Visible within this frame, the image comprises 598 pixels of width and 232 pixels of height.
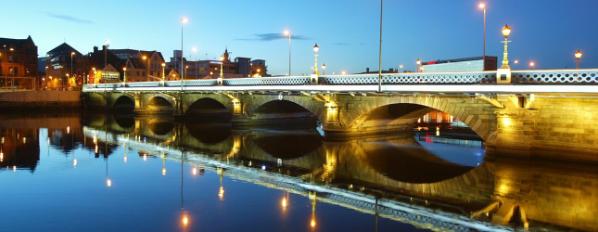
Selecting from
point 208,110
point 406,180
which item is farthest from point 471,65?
point 208,110

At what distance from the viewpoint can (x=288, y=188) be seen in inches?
701

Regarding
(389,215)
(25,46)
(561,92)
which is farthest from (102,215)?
(25,46)

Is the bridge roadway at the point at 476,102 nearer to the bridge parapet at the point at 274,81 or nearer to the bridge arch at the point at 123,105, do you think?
the bridge parapet at the point at 274,81

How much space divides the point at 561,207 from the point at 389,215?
6.15m

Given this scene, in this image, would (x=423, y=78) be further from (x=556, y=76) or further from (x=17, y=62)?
(x=17, y=62)

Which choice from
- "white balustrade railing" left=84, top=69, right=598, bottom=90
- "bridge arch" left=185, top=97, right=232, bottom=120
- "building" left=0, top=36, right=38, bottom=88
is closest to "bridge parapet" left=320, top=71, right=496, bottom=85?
"white balustrade railing" left=84, top=69, right=598, bottom=90

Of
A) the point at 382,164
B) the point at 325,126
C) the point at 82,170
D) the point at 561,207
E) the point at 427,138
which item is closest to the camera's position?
the point at 561,207

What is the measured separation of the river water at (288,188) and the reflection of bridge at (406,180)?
0.17 feet

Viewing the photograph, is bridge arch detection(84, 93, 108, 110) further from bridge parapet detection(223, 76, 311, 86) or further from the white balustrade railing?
the white balustrade railing

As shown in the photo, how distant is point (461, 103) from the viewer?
25234mm

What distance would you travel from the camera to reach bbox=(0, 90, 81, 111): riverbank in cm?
7088

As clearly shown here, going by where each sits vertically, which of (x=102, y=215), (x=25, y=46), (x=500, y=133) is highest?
(x=25, y=46)

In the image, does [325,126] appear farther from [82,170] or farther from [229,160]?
[82,170]

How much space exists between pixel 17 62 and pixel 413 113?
3705 inches
